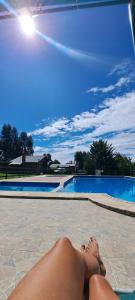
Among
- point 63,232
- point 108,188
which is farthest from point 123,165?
point 63,232

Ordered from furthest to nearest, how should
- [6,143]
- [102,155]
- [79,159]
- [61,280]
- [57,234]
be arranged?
[6,143] < [79,159] < [102,155] < [57,234] < [61,280]

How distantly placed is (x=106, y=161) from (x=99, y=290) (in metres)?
30.0

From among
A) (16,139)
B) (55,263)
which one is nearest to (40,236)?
(55,263)

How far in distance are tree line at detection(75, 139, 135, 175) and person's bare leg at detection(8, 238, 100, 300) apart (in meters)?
27.3

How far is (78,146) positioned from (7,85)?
27.0 metres

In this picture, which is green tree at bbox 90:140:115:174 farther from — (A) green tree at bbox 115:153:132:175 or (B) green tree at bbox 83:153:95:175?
(A) green tree at bbox 115:153:132:175

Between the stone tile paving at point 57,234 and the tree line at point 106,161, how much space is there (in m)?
22.3

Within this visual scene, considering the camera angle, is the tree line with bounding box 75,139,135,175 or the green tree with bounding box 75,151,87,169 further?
the green tree with bounding box 75,151,87,169

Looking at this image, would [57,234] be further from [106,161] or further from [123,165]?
[106,161]

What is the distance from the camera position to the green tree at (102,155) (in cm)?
3028

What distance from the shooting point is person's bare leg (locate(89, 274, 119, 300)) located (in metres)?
0.93

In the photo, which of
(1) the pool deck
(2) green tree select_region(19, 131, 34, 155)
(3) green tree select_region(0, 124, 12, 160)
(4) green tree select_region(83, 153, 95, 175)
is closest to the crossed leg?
(1) the pool deck

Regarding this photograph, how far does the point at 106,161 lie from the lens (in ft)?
100

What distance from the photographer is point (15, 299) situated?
0.83 m
